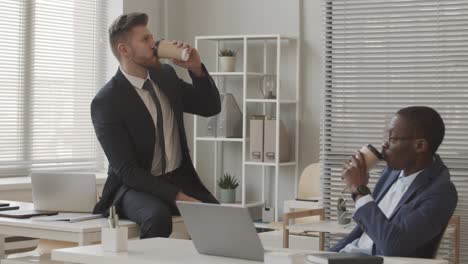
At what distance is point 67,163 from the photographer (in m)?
7.20

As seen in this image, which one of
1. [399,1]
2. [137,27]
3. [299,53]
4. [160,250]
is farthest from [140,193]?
[299,53]

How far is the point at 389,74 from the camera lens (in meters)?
5.23

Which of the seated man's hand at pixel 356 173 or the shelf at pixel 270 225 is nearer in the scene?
the seated man's hand at pixel 356 173

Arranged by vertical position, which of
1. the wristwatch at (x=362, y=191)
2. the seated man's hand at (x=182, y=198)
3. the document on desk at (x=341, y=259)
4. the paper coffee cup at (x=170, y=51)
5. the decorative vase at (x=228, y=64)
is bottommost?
the document on desk at (x=341, y=259)

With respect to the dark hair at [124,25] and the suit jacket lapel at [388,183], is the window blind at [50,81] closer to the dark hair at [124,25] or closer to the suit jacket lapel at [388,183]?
the dark hair at [124,25]

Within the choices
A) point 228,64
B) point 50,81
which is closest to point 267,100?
point 228,64

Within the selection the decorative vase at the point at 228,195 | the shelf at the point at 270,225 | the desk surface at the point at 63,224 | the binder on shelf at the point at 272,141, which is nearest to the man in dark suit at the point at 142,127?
the desk surface at the point at 63,224

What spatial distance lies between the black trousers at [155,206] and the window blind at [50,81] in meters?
2.87

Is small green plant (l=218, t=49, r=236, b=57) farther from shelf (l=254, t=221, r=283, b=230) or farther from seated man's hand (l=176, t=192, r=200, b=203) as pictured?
seated man's hand (l=176, t=192, r=200, b=203)

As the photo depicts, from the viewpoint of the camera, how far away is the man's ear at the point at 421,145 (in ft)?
10.1

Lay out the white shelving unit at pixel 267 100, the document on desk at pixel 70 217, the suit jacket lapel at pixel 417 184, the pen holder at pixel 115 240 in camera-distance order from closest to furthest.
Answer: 1. the pen holder at pixel 115 240
2. the suit jacket lapel at pixel 417 184
3. the document on desk at pixel 70 217
4. the white shelving unit at pixel 267 100

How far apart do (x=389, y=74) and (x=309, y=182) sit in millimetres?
1537

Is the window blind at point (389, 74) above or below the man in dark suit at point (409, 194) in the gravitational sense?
above

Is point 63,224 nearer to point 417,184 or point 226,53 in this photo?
point 417,184
